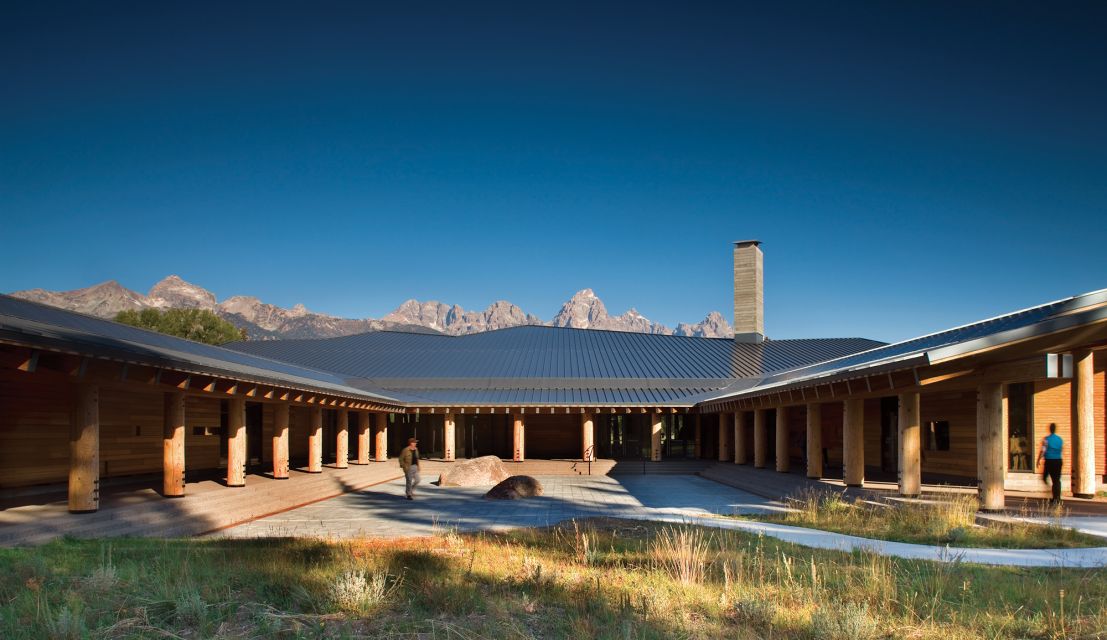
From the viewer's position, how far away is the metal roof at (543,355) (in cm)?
3659

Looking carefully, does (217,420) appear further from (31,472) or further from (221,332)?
(221,332)

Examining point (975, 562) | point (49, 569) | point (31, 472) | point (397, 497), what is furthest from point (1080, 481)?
point (31, 472)

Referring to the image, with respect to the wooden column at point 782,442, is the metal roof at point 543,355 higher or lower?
higher

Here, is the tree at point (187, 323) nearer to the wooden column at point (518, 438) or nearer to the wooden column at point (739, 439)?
the wooden column at point (518, 438)

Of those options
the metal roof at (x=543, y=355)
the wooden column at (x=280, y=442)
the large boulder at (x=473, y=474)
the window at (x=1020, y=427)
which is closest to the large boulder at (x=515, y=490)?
the large boulder at (x=473, y=474)

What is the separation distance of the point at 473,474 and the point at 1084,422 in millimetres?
17623

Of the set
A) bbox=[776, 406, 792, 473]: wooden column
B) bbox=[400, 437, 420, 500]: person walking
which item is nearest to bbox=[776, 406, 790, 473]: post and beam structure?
bbox=[776, 406, 792, 473]: wooden column

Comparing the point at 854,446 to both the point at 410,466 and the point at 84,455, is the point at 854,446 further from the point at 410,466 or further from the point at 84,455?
the point at 84,455

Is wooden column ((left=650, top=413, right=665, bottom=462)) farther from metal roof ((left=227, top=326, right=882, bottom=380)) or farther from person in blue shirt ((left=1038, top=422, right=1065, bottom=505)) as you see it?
person in blue shirt ((left=1038, top=422, right=1065, bottom=505))

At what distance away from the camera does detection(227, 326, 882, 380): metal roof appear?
120ft

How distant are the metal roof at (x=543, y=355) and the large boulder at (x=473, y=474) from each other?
877cm

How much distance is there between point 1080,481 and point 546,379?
22600mm

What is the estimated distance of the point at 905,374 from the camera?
14.8m

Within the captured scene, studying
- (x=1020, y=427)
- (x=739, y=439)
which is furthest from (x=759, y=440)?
(x=1020, y=427)
